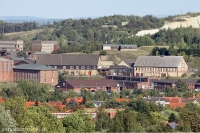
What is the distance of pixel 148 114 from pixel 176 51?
30.6m

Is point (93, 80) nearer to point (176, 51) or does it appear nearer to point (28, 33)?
point (176, 51)

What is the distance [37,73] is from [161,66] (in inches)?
359

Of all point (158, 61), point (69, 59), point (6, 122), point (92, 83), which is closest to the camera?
point (6, 122)

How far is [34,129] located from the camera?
87.4ft

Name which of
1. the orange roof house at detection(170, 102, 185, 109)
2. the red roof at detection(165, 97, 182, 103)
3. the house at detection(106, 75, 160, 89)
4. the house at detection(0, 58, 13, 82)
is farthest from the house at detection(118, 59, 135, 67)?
the orange roof house at detection(170, 102, 185, 109)

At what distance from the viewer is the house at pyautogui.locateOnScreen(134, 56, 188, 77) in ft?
196

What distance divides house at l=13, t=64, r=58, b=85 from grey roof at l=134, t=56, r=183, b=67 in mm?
6989

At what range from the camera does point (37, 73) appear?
189 ft

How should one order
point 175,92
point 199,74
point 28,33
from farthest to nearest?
point 28,33, point 199,74, point 175,92

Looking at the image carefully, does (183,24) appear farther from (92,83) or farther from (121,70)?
(92,83)

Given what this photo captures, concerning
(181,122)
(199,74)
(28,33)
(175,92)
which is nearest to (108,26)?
(28,33)

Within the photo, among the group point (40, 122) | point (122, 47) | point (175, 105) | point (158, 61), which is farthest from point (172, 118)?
point (122, 47)

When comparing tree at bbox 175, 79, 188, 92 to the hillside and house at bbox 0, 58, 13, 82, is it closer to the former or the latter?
A: house at bbox 0, 58, 13, 82

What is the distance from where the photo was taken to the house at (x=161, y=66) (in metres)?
59.8
